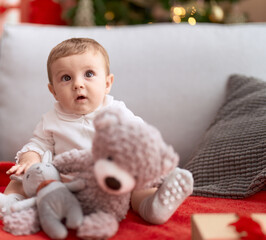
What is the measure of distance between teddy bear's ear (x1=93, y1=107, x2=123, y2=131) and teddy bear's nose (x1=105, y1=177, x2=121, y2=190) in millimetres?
87

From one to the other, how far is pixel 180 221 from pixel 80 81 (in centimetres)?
37

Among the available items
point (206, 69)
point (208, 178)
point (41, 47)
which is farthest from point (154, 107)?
point (41, 47)

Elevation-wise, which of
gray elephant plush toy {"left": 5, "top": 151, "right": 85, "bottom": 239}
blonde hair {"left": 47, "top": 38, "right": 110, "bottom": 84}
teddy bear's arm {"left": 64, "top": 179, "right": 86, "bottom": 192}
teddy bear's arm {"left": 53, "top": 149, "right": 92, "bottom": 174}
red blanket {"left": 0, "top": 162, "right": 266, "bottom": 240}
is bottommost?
red blanket {"left": 0, "top": 162, "right": 266, "bottom": 240}

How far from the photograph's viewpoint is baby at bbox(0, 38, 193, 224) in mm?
729

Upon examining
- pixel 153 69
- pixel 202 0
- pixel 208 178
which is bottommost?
pixel 208 178

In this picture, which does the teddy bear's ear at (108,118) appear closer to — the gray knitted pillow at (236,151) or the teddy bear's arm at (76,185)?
the teddy bear's arm at (76,185)

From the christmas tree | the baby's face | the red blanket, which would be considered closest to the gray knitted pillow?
the red blanket

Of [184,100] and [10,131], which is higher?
[184,100]

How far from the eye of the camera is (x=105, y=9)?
8.03 feet

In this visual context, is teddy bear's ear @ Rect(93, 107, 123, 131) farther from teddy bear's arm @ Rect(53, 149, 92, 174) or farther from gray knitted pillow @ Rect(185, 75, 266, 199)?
gray knitted pillow @ Rect(185, 75, 266, 199)

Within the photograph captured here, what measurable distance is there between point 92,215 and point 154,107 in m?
0.67

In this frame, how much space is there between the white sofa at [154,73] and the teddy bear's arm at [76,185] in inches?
22.8

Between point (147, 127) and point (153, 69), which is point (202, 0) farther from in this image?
point (147, 127)

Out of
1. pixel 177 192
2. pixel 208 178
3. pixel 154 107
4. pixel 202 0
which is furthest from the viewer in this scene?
pixel 202 0
